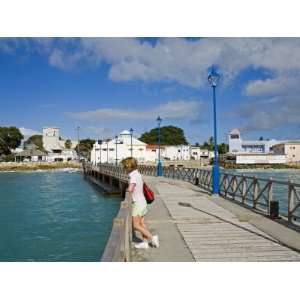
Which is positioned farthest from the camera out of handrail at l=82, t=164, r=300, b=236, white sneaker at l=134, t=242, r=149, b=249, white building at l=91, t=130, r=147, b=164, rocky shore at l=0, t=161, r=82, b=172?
rocky shore at l=0, t=161, r=82, b=172

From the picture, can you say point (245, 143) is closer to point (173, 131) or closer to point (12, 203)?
point (173, 131)

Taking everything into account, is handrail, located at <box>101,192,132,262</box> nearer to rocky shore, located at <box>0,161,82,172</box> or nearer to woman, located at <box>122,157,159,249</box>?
woman, located at <box>122,157,159,249</box>

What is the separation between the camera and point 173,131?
128m

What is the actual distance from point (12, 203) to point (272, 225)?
25.6 meters

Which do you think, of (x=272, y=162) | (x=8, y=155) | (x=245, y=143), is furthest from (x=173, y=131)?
(x=8, y=155)

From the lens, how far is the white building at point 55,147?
120325mm

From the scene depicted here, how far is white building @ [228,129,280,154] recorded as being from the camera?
390ft

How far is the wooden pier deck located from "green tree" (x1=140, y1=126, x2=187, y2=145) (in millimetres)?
111320

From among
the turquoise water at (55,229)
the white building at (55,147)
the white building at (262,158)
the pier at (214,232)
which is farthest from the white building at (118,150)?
the pier at (214,232)

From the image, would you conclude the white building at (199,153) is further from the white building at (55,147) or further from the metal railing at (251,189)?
the metal railing at (251,189)

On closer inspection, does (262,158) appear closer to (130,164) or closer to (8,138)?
(8,138)

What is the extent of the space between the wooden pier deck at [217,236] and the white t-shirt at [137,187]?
0.85 meters

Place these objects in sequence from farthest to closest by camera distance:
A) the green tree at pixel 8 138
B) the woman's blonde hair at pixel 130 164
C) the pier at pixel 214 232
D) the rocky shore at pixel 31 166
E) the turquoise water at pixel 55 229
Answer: the green tree at pixel 8 138, the rocky shore at pixel 31 166, the turquoise water at pixel 55 229, the woman's blonde hair at pixel 130 164, the pier at pixel 214 232

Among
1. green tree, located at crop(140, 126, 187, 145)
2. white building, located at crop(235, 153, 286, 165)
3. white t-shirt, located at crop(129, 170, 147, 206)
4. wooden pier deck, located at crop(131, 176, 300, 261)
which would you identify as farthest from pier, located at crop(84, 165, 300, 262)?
green tree, located at crop(140, 126, 187, 145)
